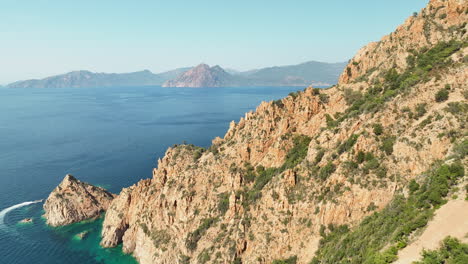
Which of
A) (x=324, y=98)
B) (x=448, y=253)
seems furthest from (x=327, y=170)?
(x=448, y=253)

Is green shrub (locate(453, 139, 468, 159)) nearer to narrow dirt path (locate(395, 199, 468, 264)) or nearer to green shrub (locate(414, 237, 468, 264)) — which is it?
narrow dirt path (locate(395, 199, 468, 264))

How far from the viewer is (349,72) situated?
89750 millimetres

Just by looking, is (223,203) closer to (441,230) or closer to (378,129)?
(378,129)

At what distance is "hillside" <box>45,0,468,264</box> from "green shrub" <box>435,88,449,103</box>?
212 mm

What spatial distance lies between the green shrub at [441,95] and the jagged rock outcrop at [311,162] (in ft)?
2.04

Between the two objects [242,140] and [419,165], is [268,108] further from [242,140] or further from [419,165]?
[419,165]

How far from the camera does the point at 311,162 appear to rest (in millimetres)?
65375

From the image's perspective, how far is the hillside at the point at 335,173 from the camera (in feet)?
150

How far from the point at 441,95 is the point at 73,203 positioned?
4504 inches

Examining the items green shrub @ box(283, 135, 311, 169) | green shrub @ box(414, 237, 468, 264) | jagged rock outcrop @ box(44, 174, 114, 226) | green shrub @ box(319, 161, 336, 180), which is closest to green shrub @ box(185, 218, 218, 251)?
green shrub @ box(283, 135, 311, 169)

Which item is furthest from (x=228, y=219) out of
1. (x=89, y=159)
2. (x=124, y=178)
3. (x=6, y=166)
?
(x=6, y=166)

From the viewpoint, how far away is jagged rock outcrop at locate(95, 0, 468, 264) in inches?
2105

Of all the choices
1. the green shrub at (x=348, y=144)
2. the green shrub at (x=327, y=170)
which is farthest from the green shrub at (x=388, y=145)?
the green shrub at (x=327, y=170)

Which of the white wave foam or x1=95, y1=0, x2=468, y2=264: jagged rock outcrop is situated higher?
x1=95, y1=0, x2=468, y2=264: jagged rock outcrop
